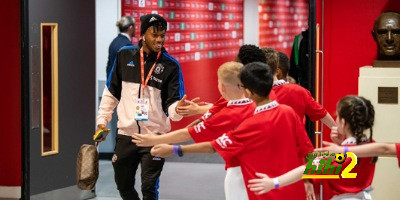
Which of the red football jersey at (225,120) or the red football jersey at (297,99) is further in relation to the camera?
the red football jersey at (297,99)

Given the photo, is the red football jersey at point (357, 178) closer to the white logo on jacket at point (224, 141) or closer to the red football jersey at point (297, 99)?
the white logo on jacket at point (224, 141)

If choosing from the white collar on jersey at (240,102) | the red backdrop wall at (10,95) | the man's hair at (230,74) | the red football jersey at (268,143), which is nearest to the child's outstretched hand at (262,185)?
the red football jersey at (268,143)

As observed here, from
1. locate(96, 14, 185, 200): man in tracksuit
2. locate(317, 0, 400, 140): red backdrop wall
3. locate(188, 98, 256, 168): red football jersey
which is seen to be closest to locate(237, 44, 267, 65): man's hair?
locate(188, 98, 256, 168): red football jersey

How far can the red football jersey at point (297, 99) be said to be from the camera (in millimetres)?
6406

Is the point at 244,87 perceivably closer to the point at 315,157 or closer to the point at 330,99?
the point at 315,157

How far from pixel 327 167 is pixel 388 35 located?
2630 millimetres

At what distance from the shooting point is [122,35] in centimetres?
1004

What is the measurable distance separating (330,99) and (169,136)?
8.70 feet

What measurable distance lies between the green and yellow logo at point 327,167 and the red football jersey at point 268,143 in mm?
91

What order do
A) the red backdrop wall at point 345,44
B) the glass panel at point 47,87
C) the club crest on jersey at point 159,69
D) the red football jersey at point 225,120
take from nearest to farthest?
the red football jersey at point 225,120 → the club crest on jersey at point 159,69 → the red backdrop wall at point 345,44 → the glass panel at point 47,87

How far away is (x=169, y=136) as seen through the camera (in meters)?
5.68

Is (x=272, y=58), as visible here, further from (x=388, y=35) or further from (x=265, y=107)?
(x=388, y=35)

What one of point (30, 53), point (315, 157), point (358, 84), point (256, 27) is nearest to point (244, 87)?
point (315, 157)

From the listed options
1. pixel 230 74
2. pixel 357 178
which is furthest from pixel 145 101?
pixel 357 178
